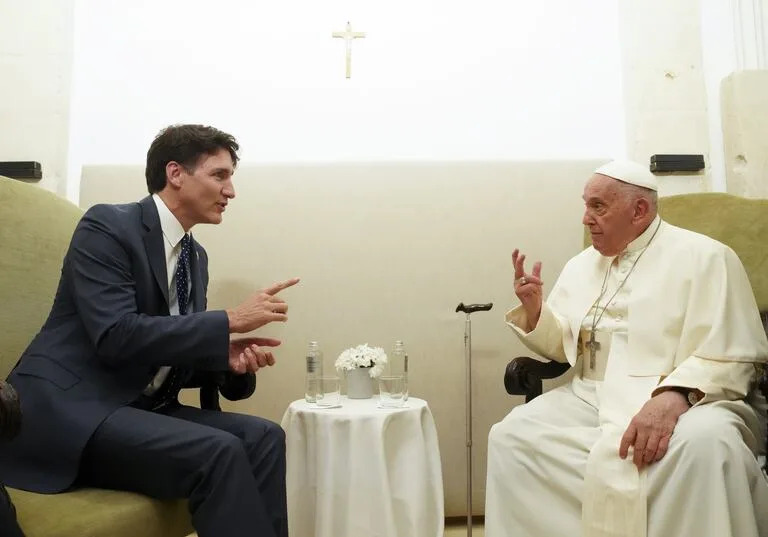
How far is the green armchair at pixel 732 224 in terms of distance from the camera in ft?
9.22

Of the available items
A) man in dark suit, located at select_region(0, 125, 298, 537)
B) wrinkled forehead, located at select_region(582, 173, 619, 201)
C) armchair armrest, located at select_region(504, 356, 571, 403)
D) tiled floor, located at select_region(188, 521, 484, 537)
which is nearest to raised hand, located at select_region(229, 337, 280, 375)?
man in dark suit, located at select_region(0, 125, 298, 537)

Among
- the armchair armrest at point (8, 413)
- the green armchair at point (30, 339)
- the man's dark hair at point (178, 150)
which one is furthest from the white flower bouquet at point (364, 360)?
the armchair armrest at point (8, 413)

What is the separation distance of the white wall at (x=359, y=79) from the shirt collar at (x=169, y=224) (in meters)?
1.56

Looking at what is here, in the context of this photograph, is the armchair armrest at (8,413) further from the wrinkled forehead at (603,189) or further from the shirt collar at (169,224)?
the wrinkled forehead at (603,189)

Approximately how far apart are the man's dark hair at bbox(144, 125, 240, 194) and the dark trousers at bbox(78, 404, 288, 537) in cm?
88

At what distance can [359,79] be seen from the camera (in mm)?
3887

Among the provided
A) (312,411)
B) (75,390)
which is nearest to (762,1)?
(312,411)

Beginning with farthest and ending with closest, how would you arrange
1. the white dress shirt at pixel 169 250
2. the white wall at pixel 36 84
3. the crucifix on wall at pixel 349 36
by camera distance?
the crucifix on wall at pixel 349 36 < the white wall at pixel 36 84 < the white dress shirt at pixel 169 250

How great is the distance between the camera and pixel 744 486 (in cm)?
180

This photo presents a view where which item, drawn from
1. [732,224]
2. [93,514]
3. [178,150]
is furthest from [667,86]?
[93,514]

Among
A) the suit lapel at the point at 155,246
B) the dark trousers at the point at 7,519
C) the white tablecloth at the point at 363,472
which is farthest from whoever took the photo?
the white tablecloth at the point at 363,472

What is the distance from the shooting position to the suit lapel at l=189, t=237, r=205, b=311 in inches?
94.6

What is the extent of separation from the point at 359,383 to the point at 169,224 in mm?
1115

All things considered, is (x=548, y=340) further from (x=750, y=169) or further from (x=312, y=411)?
(x=750, y=169)
